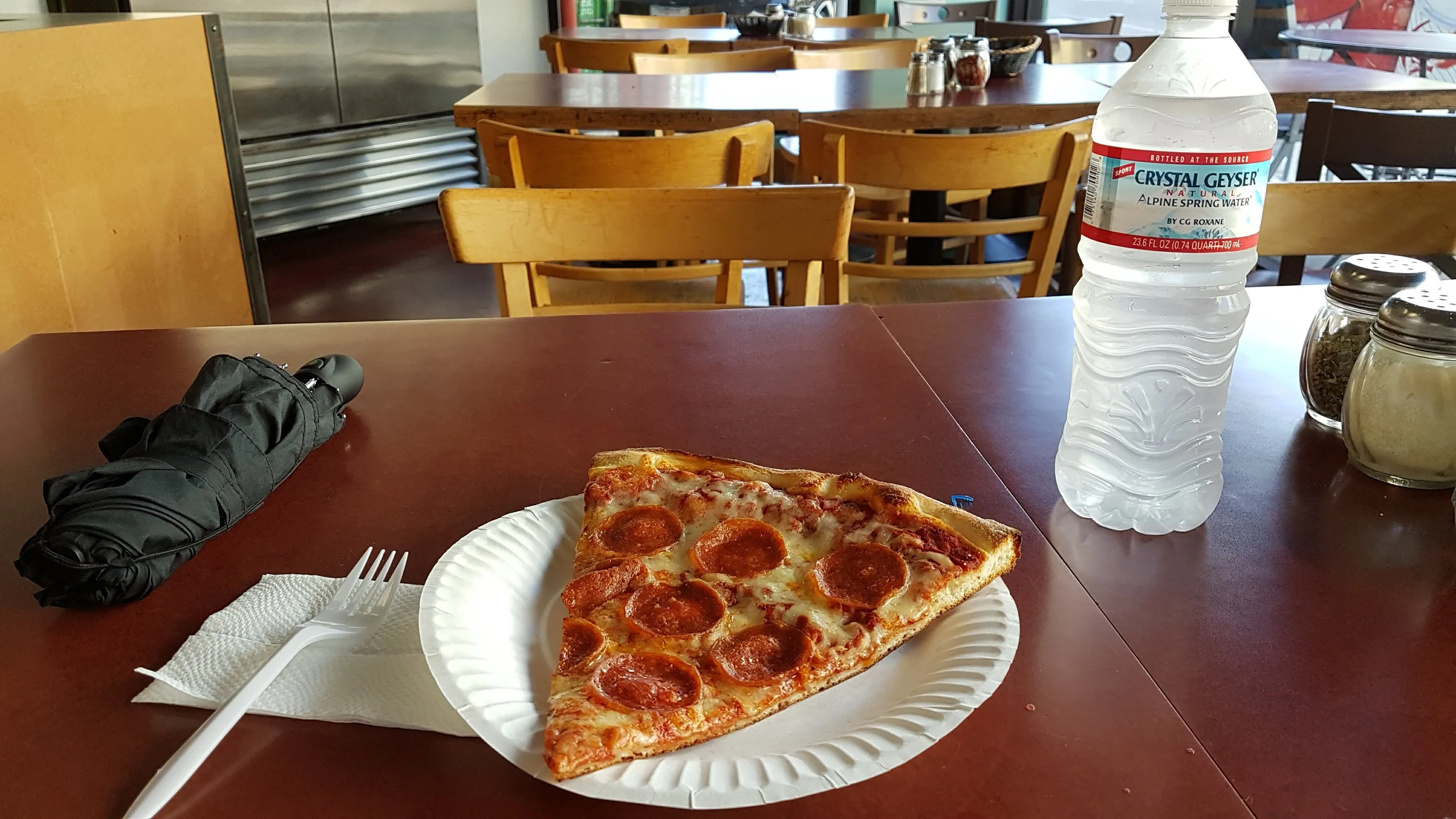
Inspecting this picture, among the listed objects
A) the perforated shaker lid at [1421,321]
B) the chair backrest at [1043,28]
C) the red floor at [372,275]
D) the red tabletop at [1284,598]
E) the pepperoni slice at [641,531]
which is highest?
the chair backrest at [1043,28]

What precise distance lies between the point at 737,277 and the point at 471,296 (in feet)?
8.70

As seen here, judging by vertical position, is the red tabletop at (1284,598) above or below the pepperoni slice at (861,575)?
below

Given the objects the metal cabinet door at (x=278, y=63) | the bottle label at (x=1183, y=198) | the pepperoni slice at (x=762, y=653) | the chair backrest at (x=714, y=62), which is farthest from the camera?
the metal cabinet door at (x=278, y=63)

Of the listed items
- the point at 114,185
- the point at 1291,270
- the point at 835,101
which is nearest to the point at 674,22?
the point at 835,101

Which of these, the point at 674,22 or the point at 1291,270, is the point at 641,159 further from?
the point at 674,22

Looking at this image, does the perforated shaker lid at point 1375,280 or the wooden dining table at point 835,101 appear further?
the wooden dining table at point 835,101

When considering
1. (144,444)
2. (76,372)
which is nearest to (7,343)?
(76,372)

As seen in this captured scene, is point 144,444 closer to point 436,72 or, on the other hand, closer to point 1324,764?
point 1324,764

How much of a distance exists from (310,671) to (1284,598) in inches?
26.9

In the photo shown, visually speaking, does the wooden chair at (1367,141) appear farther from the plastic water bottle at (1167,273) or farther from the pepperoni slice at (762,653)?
the pepperoni slice at (762,653)

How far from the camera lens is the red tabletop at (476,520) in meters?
0.58

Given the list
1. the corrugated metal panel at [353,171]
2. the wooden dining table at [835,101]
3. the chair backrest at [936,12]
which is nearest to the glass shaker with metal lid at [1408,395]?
the wooden dining table at [835,101]

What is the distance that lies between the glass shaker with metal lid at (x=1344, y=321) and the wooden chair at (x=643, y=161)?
39.0 inches

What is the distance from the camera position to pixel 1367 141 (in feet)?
6.59
